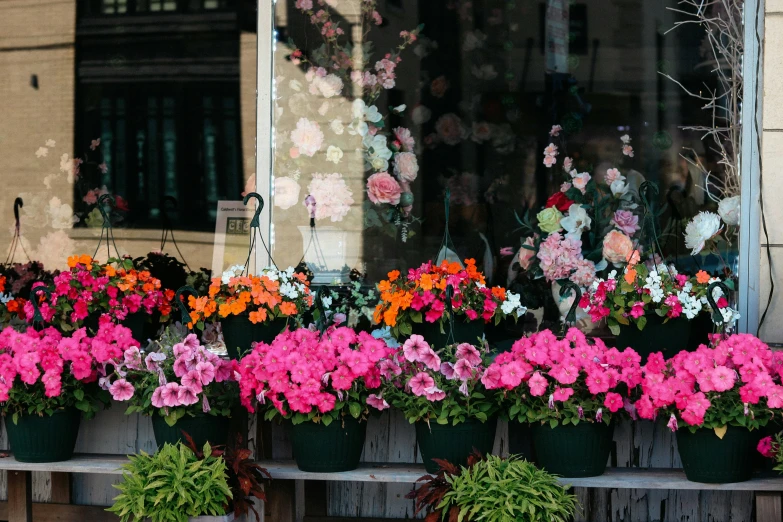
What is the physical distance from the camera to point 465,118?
493 cm

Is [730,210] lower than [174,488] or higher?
higher

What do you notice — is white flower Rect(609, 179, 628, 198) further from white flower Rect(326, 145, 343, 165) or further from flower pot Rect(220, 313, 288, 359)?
flower pot Rect(220, 313, 288, 359)

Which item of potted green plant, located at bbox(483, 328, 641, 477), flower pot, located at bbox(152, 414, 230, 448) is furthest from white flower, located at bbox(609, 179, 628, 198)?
flower pot, located at bbox(152, 414, 230, 448)

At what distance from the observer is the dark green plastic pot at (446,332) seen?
3.90 meters

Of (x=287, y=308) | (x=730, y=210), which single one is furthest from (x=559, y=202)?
(x=287, y=308)

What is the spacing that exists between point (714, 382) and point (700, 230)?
1082 millimetres

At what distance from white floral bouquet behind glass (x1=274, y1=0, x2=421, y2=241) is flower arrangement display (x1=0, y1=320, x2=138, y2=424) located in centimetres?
113

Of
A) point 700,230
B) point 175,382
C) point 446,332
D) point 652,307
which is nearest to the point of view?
point 175,382

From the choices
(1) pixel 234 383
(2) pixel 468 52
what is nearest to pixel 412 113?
(2) pixel 468 52

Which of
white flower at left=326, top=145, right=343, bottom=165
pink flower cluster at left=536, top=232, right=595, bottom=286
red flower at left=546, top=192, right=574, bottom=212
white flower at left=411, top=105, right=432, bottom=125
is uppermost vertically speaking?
white flower at left=411, top=105, right=432, bottom=125

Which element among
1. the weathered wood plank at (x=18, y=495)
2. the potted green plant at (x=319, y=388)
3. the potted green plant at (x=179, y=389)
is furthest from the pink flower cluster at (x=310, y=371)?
the weathered wood plank at (x=18, y=495)

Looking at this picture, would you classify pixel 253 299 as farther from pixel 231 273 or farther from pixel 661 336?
pixel 661 336

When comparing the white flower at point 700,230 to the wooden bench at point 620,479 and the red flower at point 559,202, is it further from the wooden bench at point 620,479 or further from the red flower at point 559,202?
the wooden bench at point 620,479

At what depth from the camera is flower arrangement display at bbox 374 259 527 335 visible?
385cm
